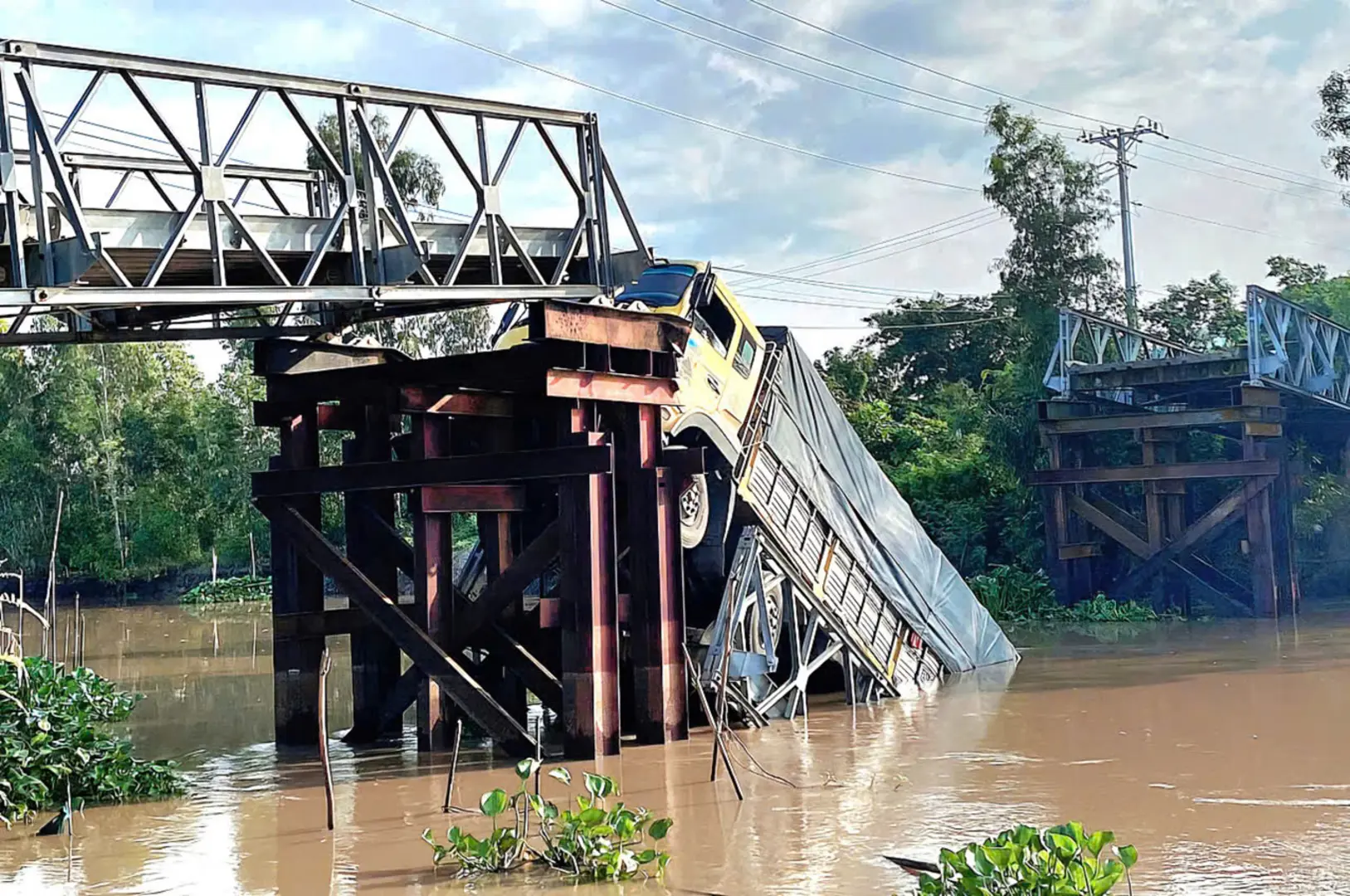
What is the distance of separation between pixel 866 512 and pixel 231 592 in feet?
108

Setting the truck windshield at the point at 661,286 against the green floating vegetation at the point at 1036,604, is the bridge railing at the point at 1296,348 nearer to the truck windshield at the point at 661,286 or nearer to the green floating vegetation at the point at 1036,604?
the green floating vegetation at the point at 1036,604

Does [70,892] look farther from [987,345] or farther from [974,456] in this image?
[987,345]

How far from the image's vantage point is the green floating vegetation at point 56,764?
1065cm

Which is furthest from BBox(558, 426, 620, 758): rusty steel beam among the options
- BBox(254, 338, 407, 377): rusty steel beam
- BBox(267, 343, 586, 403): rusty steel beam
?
BBox(254, 338, 407, 377): rusty steel beam

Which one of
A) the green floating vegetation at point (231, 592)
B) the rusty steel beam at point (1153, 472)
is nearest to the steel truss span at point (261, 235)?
the rusty steel beam at point (1153, 472)

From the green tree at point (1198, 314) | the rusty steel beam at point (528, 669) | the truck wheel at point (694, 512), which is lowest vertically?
the rusty steel beam at point (528, 669)

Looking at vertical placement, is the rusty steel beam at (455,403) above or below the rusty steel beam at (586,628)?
above

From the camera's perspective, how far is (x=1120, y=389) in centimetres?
2684

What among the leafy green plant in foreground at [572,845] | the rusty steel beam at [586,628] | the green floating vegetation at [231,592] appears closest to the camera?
the leafy green plant in foreground at [572,845]

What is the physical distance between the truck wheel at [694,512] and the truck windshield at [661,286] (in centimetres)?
184

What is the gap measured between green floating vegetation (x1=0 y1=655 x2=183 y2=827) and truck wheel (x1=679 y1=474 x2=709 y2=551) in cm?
504

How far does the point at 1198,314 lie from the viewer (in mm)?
42375

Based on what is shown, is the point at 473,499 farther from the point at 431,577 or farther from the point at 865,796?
the point at 865,796

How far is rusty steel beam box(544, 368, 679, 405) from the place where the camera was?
12.5 meters
